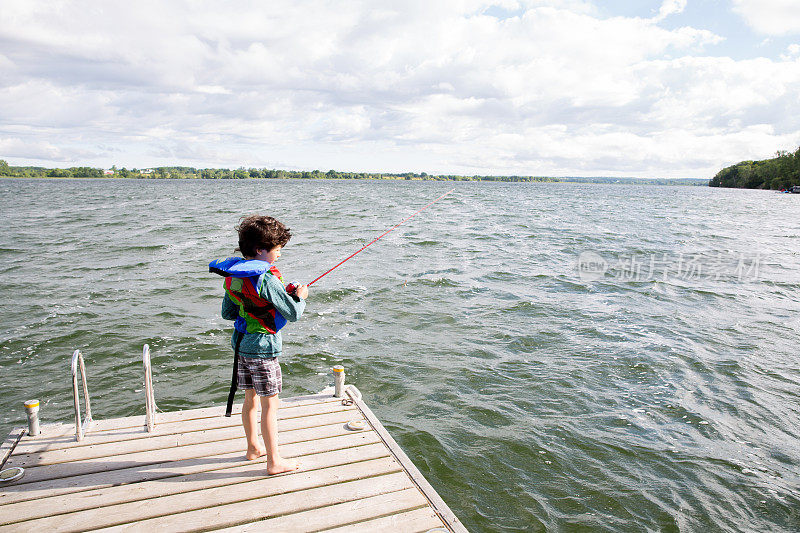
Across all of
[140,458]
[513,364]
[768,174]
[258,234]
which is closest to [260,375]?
[258,234]

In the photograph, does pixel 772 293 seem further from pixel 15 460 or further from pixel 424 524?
pixel 15 460

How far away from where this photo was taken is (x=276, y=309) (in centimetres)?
407

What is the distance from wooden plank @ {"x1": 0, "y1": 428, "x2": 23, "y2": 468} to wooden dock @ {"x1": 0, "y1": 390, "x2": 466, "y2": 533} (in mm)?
10

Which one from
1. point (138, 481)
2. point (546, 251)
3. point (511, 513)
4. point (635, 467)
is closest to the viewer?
point (138, 481)

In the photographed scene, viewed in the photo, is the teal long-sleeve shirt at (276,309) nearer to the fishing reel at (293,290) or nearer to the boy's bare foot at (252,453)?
the fishing reel at (293,290)

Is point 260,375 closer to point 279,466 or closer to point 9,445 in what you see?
point 279,466

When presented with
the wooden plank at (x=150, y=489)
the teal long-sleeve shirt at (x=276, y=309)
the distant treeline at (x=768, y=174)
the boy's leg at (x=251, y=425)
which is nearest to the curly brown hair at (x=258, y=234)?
the teal long-sleeve shirt at (x=276, y=309)

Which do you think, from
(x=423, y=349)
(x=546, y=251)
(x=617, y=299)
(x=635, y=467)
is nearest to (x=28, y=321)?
(x=423, y=349)

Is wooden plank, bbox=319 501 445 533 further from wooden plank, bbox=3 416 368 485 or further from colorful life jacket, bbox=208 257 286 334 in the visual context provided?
colorful life jacket, bbox=208 257 286 334

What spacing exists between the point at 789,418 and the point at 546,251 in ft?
52.2

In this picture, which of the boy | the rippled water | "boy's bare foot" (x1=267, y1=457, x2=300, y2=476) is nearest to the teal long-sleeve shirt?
the boy

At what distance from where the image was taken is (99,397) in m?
8.05

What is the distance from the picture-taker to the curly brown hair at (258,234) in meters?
4.04

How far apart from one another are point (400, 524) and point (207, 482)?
1.83 metres
